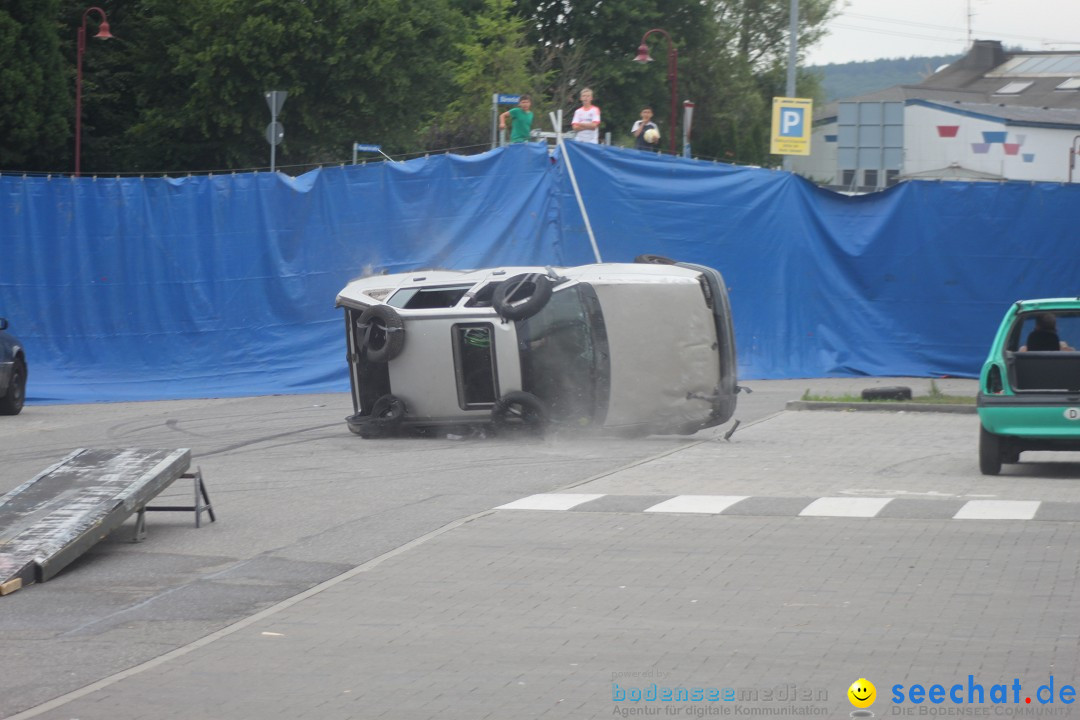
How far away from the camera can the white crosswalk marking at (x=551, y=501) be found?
1079 cm

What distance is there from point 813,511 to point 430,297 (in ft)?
18.9

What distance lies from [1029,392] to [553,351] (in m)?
4.65

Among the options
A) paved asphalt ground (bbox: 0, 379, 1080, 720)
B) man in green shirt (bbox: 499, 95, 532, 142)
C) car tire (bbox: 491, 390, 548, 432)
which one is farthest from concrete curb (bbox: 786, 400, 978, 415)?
man in green shirt (bbox: 499, 95, 532, 142)

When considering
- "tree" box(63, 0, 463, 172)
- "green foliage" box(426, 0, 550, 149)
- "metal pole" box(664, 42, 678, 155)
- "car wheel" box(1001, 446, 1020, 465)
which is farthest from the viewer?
"metal pole" box(664, 42, 678, 155)

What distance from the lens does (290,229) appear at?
2067 centimetres

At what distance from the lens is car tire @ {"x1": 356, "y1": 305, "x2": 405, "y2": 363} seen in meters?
14.4

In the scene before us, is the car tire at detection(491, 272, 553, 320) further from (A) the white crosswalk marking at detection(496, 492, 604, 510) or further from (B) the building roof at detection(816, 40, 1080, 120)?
(B) the building roof at detection(816, 40, 1080, 120)

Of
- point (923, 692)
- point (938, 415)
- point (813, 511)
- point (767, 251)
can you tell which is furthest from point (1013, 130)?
point (923, 692)

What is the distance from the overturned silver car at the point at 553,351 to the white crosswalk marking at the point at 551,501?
306cm

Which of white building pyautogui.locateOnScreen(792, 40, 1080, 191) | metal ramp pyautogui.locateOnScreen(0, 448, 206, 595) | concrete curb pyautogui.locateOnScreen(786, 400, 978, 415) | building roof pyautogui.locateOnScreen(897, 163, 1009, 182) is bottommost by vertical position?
concrete curb pyautogui.locateOnScreen(786, 400, 978, 415)

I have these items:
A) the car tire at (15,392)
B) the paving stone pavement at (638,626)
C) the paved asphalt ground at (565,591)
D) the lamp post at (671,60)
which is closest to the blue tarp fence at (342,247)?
the car tire at (15,392)

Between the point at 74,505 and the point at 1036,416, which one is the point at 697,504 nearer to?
the point at 1036,416

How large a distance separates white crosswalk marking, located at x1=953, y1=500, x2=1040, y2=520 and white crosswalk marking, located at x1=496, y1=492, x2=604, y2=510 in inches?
111

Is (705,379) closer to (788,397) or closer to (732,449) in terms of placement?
(732,449)
